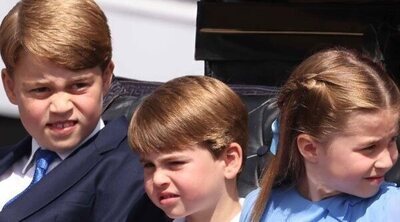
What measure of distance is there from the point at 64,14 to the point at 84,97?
204mm

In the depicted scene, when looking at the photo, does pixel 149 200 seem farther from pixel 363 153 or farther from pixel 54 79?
pixel 363 153

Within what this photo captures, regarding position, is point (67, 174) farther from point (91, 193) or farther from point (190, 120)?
point (190, 120)

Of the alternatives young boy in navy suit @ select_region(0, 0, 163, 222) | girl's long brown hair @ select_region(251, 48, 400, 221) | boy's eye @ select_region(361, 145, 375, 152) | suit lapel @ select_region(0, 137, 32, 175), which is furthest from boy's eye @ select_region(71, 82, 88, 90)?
boy's eye @ select_region(361, 145, 375, 152)

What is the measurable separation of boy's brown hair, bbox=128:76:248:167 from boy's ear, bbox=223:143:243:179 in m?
0.02

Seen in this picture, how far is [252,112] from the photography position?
9.29ft

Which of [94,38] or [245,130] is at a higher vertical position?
[94,38]

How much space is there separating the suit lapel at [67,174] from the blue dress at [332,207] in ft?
1.30

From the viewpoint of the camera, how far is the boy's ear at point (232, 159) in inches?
94.4

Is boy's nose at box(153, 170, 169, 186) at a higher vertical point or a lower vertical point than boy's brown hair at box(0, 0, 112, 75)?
lower

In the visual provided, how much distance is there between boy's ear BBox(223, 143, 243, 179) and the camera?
94.4 inches

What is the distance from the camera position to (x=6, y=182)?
8.99ft

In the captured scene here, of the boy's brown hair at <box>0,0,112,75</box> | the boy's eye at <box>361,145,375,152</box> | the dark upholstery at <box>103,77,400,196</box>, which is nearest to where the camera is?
the boy's eye at <box>361,145,375,152</box>

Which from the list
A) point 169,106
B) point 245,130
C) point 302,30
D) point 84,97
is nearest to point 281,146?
point 245,130

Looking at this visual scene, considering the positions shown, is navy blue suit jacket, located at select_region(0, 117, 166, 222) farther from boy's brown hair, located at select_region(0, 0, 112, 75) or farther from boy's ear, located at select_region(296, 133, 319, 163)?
boy's ear, located at select_region(296, 133, 319, 163)
